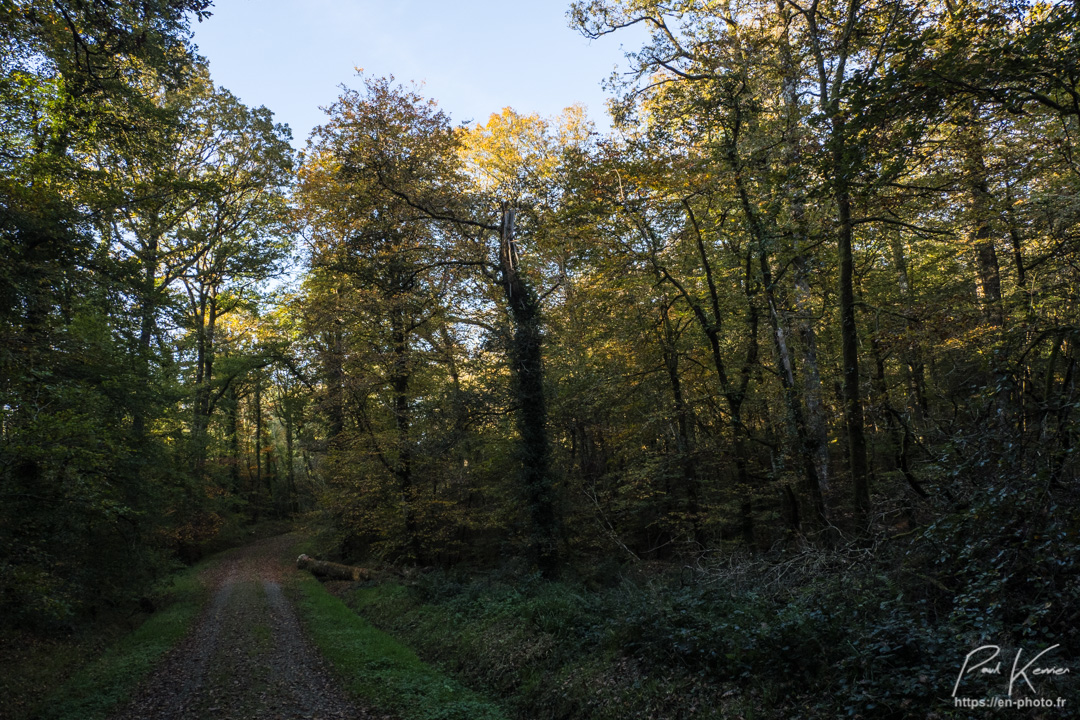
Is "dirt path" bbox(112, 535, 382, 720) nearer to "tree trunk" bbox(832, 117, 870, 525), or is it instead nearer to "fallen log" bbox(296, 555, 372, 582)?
"fallen log" bbox(296, 555, 372, 582)

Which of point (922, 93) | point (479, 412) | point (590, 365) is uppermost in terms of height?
point (922, 93)

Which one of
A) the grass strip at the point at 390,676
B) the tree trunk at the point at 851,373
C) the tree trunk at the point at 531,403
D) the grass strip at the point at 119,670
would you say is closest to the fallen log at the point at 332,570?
the grass strip at the point at 119,670

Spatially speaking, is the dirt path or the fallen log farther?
the fallen log

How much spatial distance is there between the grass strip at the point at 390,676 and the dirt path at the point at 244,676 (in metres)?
0.31

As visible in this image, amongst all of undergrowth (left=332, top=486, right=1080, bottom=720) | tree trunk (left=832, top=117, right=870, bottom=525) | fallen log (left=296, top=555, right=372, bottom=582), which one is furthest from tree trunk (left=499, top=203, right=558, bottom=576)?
tree trunk (left=832, top=117, right=870, bottom=525)

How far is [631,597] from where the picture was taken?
27.6ft

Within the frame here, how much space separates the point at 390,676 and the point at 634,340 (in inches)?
435

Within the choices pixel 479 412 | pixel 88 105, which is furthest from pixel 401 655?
pixel 88 105

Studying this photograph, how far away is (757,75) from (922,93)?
21.6 ft

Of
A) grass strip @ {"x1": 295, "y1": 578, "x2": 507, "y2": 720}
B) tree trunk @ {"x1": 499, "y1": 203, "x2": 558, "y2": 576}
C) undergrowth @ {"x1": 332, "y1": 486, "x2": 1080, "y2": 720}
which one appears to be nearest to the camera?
undergrowth @ {"x1": 332, "y1": 486, "x2": 1080, "y2": 720}

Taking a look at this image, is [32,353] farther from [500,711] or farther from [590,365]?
[590,365]

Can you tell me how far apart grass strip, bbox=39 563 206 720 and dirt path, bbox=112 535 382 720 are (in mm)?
285

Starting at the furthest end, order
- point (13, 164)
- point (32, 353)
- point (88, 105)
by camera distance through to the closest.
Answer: point (13, 164) → point (88, 105) → point (32, 353)

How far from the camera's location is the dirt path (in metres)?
8.00
